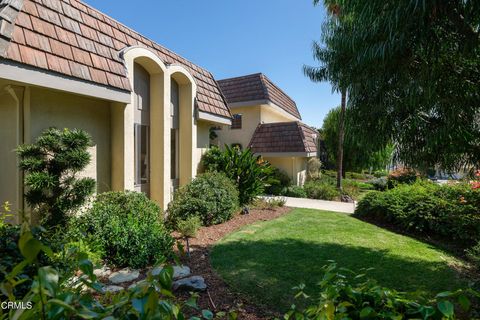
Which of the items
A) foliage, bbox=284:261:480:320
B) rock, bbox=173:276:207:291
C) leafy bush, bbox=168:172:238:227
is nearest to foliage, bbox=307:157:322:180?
leafy bush, bbox=168:172:238:227

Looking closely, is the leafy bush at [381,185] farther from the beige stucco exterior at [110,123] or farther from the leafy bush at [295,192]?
the beige stucco exterior at [110,123]

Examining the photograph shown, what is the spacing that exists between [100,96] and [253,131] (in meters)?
14.1

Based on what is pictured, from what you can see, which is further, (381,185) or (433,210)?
(381,185)

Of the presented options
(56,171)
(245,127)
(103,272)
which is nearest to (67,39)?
(56,171)

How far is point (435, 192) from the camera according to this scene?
34.0 ft

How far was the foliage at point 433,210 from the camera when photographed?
790 centimetres

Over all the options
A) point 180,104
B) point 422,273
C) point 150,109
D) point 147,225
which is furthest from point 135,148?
point 422,273

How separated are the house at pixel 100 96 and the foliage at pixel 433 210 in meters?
7.58

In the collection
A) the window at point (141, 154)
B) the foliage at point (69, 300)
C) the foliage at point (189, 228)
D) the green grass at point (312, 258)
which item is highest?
the window at point (141, 154)

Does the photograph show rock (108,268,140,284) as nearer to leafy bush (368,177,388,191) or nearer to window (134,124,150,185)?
window (134,124,150,185)

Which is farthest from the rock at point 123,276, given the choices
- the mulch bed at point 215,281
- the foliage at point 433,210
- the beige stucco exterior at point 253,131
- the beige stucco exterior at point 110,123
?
the beige stucco exterior at point 253,131

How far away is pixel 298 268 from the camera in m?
5.48

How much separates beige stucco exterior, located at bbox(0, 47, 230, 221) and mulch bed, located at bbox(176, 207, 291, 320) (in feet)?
6.97

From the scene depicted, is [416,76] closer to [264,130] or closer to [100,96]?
[100,96]
